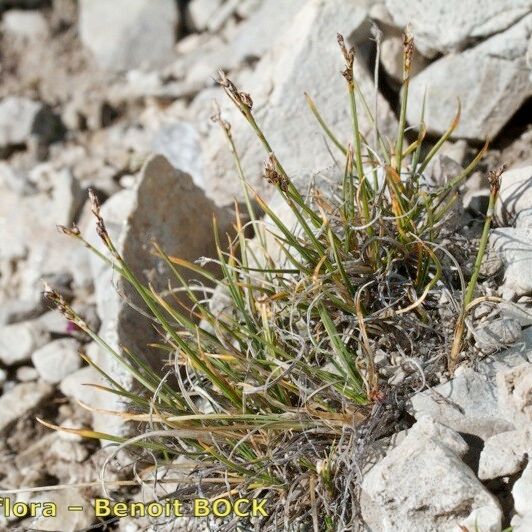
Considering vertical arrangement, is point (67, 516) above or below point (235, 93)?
below

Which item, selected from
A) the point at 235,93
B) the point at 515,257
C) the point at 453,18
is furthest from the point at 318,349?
the point at 453,18

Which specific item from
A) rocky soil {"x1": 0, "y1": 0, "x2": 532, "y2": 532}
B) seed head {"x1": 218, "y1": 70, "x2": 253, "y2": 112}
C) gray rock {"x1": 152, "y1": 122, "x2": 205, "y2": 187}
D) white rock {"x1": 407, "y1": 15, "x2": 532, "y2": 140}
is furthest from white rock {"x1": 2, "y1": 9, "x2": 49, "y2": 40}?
seed head {"x1": 218, "y1": 70, "x2": 253, "y2": 112}

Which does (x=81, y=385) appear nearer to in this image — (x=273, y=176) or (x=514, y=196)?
(x=273, y=176)

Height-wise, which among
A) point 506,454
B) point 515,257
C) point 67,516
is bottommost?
point 506,454

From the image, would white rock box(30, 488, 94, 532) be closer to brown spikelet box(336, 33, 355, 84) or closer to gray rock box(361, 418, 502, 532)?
gray rock box(361, 418, 502, 532)

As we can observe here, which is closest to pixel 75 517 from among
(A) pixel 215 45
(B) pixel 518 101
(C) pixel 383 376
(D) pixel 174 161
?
(C) pixel 383 376

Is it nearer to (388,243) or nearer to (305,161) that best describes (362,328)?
(388,243)
